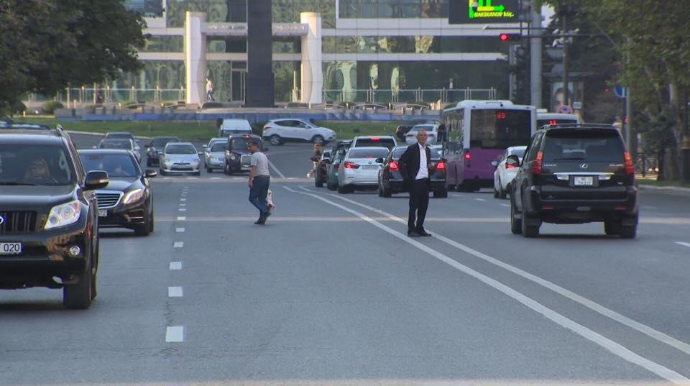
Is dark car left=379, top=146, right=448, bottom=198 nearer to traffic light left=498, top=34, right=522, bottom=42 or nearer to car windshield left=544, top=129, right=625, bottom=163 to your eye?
car windshield left=544, top=129, right=625, bottom=163

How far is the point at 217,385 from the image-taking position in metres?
9.19

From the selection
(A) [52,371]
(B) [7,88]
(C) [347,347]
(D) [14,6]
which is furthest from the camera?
(B) [7,88]

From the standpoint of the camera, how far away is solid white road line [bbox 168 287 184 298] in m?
14.8

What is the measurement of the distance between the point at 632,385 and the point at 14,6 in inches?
1234

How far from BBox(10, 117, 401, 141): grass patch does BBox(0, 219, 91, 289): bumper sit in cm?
8335

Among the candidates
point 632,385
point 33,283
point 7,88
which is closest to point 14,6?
point 7,88

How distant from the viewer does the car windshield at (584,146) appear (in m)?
23.0

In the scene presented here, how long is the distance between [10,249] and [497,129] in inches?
1352

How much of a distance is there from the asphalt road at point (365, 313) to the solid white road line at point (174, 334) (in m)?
0.02

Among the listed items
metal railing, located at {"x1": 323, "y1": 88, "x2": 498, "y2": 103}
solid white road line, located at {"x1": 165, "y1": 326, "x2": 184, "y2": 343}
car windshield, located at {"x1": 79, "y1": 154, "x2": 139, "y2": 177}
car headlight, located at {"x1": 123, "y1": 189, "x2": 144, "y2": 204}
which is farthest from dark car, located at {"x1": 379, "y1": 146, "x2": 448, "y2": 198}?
metal railing, located at {"x1": 323, "y1": 88, "x2": 498, "y2": 103}

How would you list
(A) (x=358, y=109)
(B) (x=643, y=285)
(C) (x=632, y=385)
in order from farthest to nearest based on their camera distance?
(A) (x=358, y=109) → (B) (x=643, y=285) → (C) (x=632, y=385)

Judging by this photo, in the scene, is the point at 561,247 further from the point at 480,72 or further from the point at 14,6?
the point at 480,72

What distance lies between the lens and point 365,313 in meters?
13.1

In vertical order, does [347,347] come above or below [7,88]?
below
